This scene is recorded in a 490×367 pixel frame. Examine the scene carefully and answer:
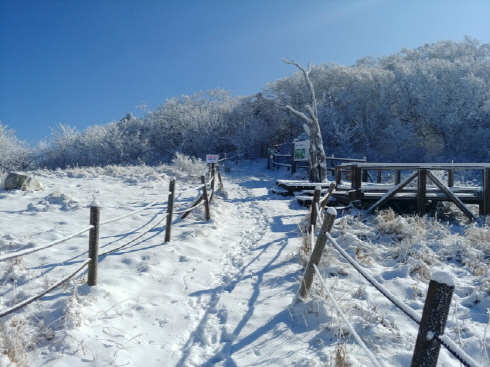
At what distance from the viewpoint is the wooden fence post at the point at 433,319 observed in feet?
4.91

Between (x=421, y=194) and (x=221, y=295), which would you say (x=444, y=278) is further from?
(x=421, y=194)

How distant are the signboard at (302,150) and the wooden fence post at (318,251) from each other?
39.7 feet

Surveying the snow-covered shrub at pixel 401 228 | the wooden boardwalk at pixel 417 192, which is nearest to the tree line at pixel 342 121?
the wooden boardwalk at pixel 417 192

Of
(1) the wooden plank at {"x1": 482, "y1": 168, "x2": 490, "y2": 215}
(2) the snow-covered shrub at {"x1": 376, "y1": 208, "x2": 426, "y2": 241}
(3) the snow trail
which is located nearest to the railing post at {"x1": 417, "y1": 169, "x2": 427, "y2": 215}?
(1) the wooden plank at {"x1": 482, "y1": 168, "x2": 490, "y2": 215}

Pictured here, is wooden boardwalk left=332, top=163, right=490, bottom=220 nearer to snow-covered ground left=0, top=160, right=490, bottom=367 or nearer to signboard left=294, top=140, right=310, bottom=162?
snow-covered ground left=0, top=160, right=490, bottom=367

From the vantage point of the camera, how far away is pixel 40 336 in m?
2.79

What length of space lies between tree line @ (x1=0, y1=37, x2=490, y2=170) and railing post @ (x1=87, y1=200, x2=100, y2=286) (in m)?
17.4

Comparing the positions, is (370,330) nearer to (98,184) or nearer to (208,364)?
(208,364)

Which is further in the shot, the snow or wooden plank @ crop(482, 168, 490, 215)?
wooden plank @ crop(482, 168, 490, 215)

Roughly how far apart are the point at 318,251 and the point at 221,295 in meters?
1.42

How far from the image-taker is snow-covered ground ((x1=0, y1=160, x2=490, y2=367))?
2.83m

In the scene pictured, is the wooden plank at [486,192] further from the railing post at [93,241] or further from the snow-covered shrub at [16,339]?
the snow-covered shrub at [16,339]

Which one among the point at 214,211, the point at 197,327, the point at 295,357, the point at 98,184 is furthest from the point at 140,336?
the point at 98,184

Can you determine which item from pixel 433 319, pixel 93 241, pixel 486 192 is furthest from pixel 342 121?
pixel 433 319
